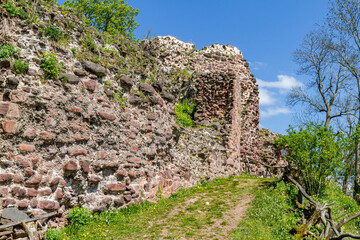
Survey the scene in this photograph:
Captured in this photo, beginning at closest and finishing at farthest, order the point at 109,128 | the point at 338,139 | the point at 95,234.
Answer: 1. the point at 95,234
2. the point at 109,128
3. the point at 338,139

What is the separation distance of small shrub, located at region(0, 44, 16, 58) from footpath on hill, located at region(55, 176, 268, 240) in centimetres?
376

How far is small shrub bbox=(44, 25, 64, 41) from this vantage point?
7.11 metres

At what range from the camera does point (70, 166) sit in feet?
22.0

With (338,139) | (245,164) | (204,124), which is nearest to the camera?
(338,139)

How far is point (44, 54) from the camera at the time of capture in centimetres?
684

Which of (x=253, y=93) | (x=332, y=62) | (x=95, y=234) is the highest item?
(x=332, y=62)

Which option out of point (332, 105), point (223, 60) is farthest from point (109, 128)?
point (332, 105)

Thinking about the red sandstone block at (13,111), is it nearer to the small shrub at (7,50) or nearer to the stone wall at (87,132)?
the stone wall at (87,132)

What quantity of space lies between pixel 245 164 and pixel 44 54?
41.0 ft

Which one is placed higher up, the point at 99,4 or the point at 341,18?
the point at 99,4

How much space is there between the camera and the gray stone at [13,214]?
540cm

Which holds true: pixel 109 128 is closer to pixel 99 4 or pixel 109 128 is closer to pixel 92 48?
pixel 92 48

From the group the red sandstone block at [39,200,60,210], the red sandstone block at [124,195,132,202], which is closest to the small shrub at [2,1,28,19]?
the red sandstone block at [39,200,60,210]

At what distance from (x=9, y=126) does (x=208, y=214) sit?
547 cm
